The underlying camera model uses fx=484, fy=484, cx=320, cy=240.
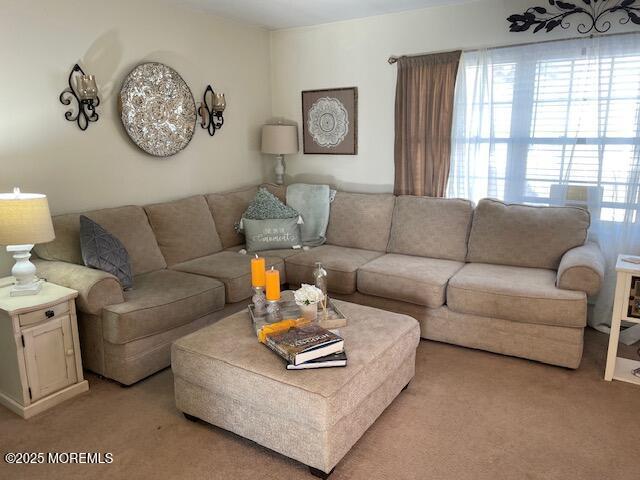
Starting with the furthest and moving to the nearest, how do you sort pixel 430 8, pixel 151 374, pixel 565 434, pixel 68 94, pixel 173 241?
pixel 430 8 → pixel 173 241 → pixel 68 94 → pixel 151 374 → pixel 565 434

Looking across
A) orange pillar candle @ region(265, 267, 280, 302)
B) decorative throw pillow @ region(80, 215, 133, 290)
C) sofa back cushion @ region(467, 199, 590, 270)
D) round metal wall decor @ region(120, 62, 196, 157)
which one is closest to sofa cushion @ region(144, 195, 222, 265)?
round metal wall decor @ region(120, 62, 196, 157)

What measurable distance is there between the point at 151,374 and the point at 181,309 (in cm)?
40

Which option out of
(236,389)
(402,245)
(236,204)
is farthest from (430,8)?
(236,389)

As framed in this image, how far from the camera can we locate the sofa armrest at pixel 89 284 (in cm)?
253

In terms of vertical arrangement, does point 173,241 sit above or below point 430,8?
below

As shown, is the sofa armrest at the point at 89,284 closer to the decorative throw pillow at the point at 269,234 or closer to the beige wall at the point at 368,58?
the decorative throw pillow at the point at 269,234

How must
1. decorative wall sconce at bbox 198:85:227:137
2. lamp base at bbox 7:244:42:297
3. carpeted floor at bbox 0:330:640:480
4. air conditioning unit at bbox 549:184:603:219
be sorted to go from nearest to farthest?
carpeted floor at bbox 0:330:640:480 < lamp base at bbox 7:244:42:297 < air conditioning unit at bbox 549:184:603:219 < decorative wall sconce at bbox 198:85:227:137

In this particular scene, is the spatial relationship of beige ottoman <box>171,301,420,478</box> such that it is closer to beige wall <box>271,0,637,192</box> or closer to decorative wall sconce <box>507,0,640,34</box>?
beige wall <box>271,0,637,192</box>

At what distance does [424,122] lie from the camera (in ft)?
12.5

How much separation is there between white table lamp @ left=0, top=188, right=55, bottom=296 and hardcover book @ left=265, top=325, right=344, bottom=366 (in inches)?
50.9

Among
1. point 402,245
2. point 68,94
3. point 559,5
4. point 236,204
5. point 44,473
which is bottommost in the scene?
point 44,473

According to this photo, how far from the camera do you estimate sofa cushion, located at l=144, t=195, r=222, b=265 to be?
341cm

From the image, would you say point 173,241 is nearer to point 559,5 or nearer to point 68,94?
point 68,94

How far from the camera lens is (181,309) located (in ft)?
9.12
